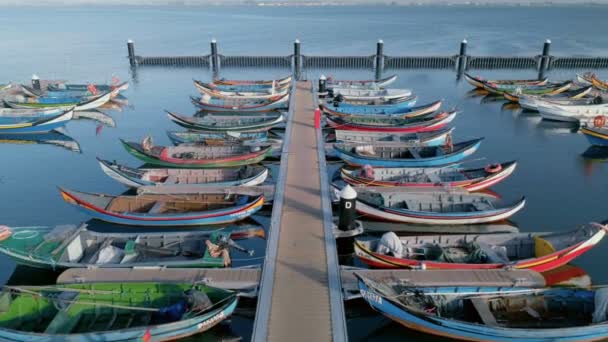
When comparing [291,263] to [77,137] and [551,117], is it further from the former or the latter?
[551,117]

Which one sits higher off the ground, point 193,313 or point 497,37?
point 497,37

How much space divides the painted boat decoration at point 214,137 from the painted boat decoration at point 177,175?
510 centimetres

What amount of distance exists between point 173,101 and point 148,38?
76.8 meters

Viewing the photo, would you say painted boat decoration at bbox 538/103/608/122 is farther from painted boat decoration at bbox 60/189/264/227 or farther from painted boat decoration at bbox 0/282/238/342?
painted boat decoration at bbox 0/282/238/342

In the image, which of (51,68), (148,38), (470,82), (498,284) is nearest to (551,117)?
(470,82)

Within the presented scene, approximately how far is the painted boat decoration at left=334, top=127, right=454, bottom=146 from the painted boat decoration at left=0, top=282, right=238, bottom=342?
16366 millimetres

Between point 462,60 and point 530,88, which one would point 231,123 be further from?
point 462,60

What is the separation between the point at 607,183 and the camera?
997 inches

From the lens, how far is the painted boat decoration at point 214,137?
90.5 ft

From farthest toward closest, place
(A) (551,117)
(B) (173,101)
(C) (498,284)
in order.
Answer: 1. (B) (173,101)
2. (A) (551,117)
3. (C) (498,284)

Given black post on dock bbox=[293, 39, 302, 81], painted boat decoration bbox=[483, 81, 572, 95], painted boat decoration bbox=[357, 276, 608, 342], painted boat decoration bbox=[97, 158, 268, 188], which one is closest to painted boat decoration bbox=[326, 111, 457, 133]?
painted boat decoration bbox=[97, 158, 268, 188]

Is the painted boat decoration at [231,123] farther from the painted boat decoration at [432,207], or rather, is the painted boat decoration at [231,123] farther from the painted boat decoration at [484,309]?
the painted boat decoration at [484,309]

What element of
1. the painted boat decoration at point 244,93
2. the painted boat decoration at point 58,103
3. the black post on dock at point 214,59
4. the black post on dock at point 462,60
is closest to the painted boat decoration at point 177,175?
the painted boat decoration at point 244,93

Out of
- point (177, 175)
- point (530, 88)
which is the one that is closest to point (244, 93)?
point (177, 175)
